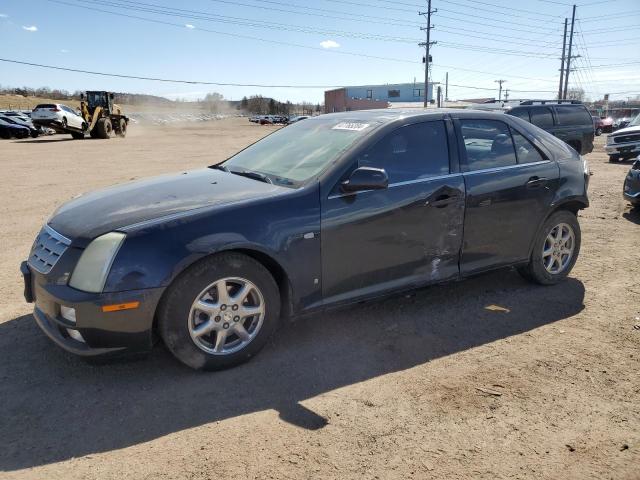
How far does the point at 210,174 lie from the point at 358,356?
190cm

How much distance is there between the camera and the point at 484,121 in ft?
14.6

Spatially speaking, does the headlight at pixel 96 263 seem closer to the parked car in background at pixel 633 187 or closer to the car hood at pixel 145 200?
the car hood at pixel 145 200

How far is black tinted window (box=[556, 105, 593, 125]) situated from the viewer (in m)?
13.1

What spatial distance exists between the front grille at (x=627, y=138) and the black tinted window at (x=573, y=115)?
2.99 m

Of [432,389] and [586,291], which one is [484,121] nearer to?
[586,291]

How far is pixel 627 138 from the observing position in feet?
51.9

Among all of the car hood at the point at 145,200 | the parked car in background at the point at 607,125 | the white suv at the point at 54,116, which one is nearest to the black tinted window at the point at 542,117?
the car hood at the point at 145,200

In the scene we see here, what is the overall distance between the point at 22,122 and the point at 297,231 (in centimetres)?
3496

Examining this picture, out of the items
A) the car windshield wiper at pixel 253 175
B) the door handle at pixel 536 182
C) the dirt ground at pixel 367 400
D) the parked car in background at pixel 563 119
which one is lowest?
the dirt ground at pixel 367 400

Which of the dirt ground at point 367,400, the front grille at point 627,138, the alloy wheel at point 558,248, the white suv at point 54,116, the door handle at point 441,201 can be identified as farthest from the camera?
the white suv at point 54,116

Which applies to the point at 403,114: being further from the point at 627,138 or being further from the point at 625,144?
the point at 627,138

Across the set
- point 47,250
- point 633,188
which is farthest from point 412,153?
point 633,188

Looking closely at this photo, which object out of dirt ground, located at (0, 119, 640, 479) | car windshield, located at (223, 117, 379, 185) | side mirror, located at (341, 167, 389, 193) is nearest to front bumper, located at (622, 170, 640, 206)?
dirt ground, located at (0, 119, 640, 479)

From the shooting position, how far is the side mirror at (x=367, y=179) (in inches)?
136
